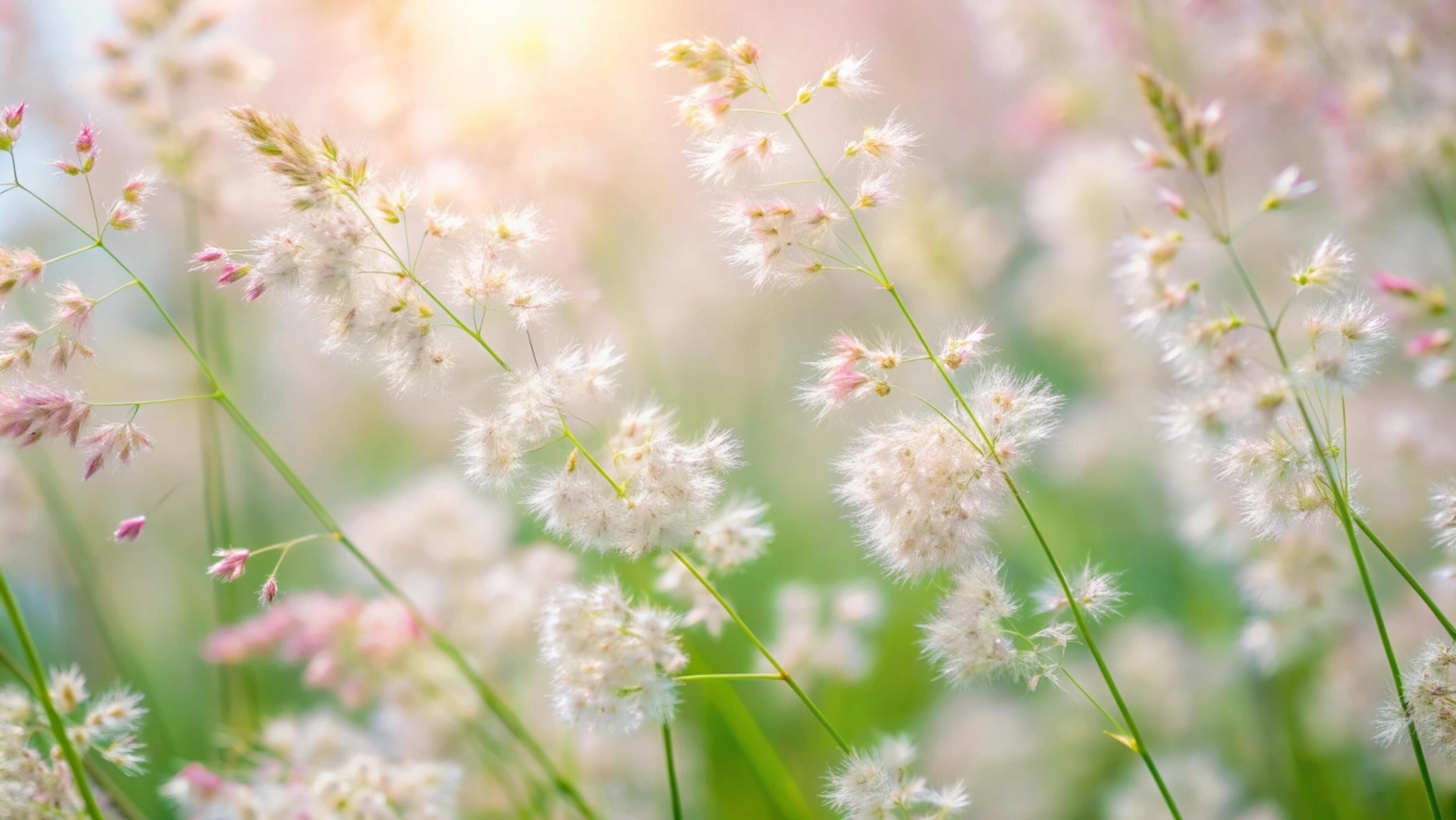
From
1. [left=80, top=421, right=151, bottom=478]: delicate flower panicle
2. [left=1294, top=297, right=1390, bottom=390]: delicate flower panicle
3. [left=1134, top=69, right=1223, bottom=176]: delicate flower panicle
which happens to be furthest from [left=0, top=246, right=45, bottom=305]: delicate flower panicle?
[left=1294, top=297, right=1390, bottom=390]: delicate flower panicle

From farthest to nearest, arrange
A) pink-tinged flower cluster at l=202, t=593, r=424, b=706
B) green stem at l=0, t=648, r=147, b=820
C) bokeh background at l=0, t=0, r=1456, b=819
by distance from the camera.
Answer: bokeh background at l=0, t=0, r=1456, b=819 < pink-tinged flower cluster at l=202, t=593, r=424, b=706 < green stem at l=0, t=648, r=147, b=820

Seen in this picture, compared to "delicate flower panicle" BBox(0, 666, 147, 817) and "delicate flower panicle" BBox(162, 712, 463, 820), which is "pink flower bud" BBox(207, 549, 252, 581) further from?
"delicate flower panicle" BBox(162, 712, 463, 820)

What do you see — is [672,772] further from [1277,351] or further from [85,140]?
[85,140]

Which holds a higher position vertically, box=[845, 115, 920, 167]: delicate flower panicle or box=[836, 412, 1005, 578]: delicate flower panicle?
box=[845, 115, 920, 167]: delicate flower panicle

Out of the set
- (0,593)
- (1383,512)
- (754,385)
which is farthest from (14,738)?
(1383,512)

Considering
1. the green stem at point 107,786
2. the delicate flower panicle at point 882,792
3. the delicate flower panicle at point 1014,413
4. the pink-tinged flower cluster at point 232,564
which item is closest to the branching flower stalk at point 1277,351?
the delicate flower panicle at point 1014,413

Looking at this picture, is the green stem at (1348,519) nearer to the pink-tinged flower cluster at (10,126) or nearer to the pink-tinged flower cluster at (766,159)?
the pink-tinged flower cluster at (766,159)

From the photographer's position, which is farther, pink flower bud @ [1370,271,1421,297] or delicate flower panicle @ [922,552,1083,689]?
pink flower bud @ [1370,271,1421,297]
